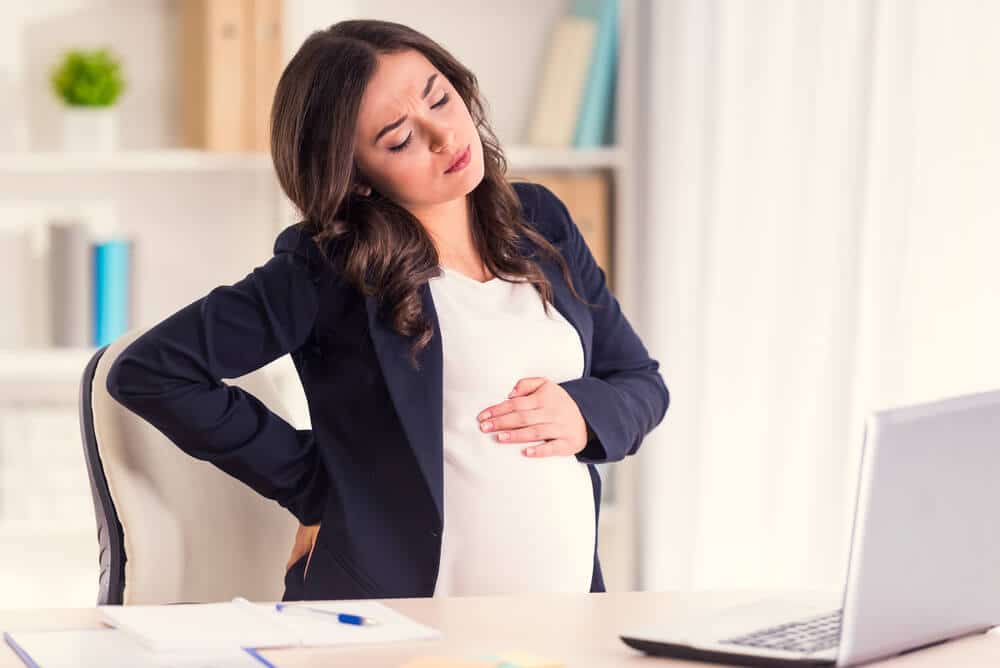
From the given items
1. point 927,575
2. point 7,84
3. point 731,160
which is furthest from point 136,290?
point 927,575

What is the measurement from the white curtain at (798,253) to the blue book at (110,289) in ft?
3.81

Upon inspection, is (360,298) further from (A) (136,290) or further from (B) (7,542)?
(B) (7,542)

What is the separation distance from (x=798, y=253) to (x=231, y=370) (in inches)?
50.3

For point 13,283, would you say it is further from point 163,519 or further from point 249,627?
point 249,627

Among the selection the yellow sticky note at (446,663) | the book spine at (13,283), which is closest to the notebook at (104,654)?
the yellow sticky note at (446,663)

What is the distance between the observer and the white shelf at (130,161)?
2850 millimetres

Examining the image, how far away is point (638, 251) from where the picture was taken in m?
3.16

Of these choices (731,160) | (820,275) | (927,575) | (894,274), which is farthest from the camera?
(731,160)

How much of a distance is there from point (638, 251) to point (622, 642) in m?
2.03

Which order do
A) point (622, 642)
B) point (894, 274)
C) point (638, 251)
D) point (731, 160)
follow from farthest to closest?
point (638, 251)
point (731, 160)
point (894, 274)
point (622, 642)

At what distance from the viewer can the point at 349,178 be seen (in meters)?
1.65

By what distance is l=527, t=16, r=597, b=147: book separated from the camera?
3.07m

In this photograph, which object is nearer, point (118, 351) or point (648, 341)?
point (118, 351)

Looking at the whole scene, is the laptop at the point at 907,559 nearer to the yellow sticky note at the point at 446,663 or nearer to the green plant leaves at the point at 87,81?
the yellow sticky note at the point at 446,663
